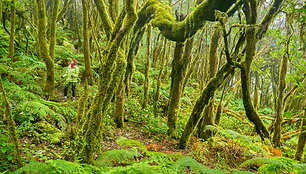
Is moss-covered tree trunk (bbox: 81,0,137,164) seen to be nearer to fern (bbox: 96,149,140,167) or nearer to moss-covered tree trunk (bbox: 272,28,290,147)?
fern (bbox: 96,149,140,167)

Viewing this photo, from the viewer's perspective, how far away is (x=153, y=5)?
6.87 metres

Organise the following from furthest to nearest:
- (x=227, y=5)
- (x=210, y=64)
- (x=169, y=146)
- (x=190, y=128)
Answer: (x=210, y=64), (x=169, y=146), (x=190, y=128), (x=227, y=5)

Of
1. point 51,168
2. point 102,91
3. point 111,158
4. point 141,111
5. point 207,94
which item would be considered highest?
point 102,91

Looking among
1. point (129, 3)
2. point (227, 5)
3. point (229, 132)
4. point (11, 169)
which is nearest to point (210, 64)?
point (229, 132)

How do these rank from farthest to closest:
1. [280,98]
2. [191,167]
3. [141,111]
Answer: [141,111] → [280,98] → [191,167]

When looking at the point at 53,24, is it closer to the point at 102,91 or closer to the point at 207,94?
the point at 102,91

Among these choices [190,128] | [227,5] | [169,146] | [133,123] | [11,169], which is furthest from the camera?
[133,123]

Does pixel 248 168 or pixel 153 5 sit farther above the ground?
pixel 153 5

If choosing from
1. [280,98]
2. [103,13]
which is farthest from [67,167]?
[280,98]

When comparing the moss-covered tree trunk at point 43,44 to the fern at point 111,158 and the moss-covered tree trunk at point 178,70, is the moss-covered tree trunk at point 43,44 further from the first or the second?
the fern at point 111,158

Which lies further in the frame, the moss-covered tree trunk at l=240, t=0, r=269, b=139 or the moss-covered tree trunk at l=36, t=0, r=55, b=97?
the moss-covered tree trunk at l=36, t=0, r=55, b=97

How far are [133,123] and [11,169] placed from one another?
5.71m

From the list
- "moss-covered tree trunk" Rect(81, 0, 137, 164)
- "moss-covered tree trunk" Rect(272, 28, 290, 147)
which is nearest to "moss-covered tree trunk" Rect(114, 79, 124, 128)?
"moss-covered tree trunk" Rect(81, 0, 137, 164)

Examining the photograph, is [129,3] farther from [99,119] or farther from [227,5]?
[227,5]
